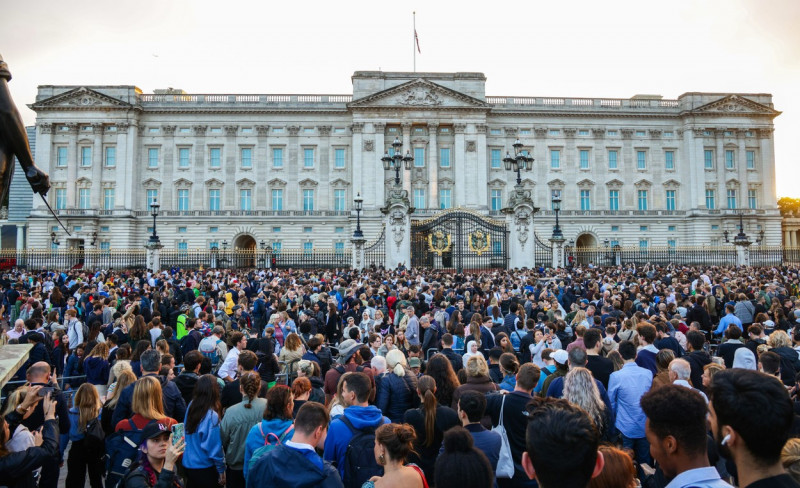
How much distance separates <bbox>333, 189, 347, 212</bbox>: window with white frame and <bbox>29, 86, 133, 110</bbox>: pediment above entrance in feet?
76.0

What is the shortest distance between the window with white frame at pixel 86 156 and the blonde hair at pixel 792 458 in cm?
6485

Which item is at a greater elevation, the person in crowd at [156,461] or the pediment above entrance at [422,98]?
the pediment above entrance at [422,98]

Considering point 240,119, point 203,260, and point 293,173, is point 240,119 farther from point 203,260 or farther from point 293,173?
point 203,260

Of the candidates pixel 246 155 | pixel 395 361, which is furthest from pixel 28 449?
pixel 246 155

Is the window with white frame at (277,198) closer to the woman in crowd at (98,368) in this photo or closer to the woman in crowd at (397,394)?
the woman in crowd at (98,368)

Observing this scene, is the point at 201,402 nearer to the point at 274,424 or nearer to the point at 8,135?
the point at 274,424

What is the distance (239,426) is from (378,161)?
51772 mm

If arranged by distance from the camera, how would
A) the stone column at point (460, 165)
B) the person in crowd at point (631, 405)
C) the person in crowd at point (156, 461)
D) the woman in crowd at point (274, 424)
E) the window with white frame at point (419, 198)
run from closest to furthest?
the person in crowd at point (156, 461) < the woman in crowd at point (274, 424) < the person in crowd at point (631, 405) < the stone column at point (460, 165) < the window with white frame at point (419, 198)

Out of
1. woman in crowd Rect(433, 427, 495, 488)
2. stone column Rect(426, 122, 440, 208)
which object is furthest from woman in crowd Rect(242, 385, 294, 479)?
stone column Rect(426, 122, 440, 208)

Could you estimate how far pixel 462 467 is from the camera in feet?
12.1

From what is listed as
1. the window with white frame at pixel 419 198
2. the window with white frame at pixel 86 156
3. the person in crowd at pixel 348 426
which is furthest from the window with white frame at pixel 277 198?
the person in crowd at pixel 348 426

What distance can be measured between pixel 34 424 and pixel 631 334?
905 cm

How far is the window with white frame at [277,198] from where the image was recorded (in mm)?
58688

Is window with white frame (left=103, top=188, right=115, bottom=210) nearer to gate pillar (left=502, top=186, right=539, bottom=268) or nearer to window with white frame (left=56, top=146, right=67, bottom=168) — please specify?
window with white frame (left=56, top=146, right=67, bottom=168)
